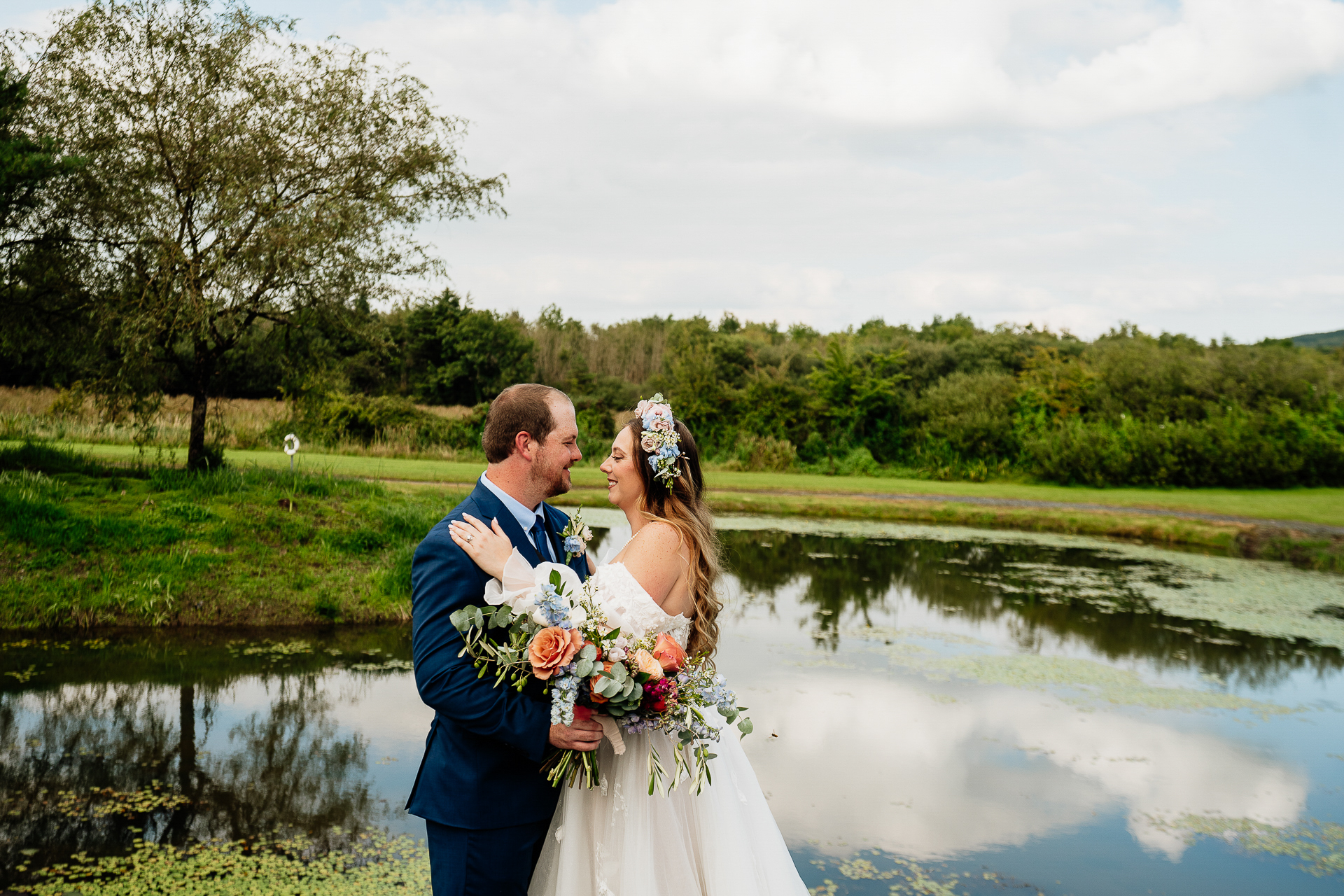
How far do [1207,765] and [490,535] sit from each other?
6915 mm

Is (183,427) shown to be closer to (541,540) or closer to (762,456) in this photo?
(762,456)

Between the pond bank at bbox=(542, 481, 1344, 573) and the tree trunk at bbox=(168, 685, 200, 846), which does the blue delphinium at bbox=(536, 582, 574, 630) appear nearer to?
the tree trunk at bbox=(168, 685, 200, 846)

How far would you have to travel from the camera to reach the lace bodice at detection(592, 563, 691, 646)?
112 inches

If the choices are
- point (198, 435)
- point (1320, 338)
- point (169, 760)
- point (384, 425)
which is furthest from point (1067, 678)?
point (1320, 338)

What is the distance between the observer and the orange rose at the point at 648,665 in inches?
103

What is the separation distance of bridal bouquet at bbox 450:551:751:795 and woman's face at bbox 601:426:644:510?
618 millimetres

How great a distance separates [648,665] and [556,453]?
75cm

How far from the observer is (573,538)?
3143 millimetres

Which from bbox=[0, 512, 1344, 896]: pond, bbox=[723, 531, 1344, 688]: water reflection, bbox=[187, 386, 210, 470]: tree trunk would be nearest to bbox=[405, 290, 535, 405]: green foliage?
bbox=[723, 531, 1344, 688]: water reflection

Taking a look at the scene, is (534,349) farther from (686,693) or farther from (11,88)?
(686,693)

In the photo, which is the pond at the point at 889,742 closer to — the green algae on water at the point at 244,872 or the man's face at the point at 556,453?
the green algae on water at the point at 244,872

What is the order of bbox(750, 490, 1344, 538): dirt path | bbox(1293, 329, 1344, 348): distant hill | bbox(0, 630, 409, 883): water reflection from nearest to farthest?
bbox(0, 630, 409, 883): water reflection < bbox(750, 490, 1344, 538): dirt path < bbox(1293, 329, 1344, 348): distant hill

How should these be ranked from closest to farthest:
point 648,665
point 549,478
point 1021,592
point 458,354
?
point 648,665 < point 549,478 < point 1021,592 < point 458,354

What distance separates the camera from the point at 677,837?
2.93 m
